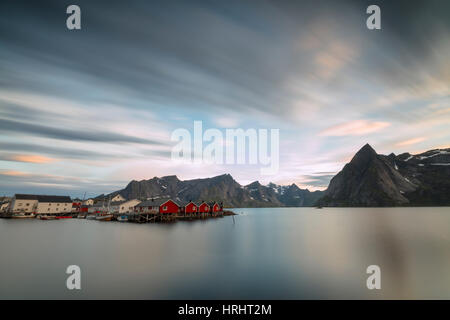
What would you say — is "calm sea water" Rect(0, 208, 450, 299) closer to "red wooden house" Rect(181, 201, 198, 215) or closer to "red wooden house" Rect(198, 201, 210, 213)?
"red wooden house" Rect(181, 201, 198, 215)

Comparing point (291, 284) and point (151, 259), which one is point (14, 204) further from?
point (291, 284)

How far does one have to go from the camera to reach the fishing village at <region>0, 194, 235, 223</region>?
80.2 metres

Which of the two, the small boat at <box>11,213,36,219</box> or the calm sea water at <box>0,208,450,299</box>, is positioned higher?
the calm sea water at <box>0,208,450,299</box>

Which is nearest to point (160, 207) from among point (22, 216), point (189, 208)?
point (189, 208)

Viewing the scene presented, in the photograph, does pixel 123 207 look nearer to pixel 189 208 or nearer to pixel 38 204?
pixel 189 208

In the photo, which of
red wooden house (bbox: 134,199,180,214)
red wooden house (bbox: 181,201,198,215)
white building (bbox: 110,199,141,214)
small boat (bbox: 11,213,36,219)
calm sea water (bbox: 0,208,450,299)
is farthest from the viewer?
white building (bbox: 110,199,141,214)

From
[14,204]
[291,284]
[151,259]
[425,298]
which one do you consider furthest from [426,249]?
[14,204]

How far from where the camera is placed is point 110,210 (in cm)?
9806

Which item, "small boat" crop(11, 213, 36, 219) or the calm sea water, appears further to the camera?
"small boat" crop(11, 213, 36, 219)

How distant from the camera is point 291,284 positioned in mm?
18891

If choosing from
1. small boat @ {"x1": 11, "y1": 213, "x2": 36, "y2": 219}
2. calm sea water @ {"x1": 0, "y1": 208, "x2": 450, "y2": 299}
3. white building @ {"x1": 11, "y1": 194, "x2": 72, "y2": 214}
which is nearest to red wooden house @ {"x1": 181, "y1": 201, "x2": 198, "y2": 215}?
calm sea water @ {"x1": 0, "y1": 208, "x2": 450, "y2": 299}

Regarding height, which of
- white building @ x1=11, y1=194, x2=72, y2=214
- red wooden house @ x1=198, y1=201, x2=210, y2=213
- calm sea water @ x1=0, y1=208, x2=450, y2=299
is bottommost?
red wooden house @ x1=198, y1=201, x2=210, y2=213
